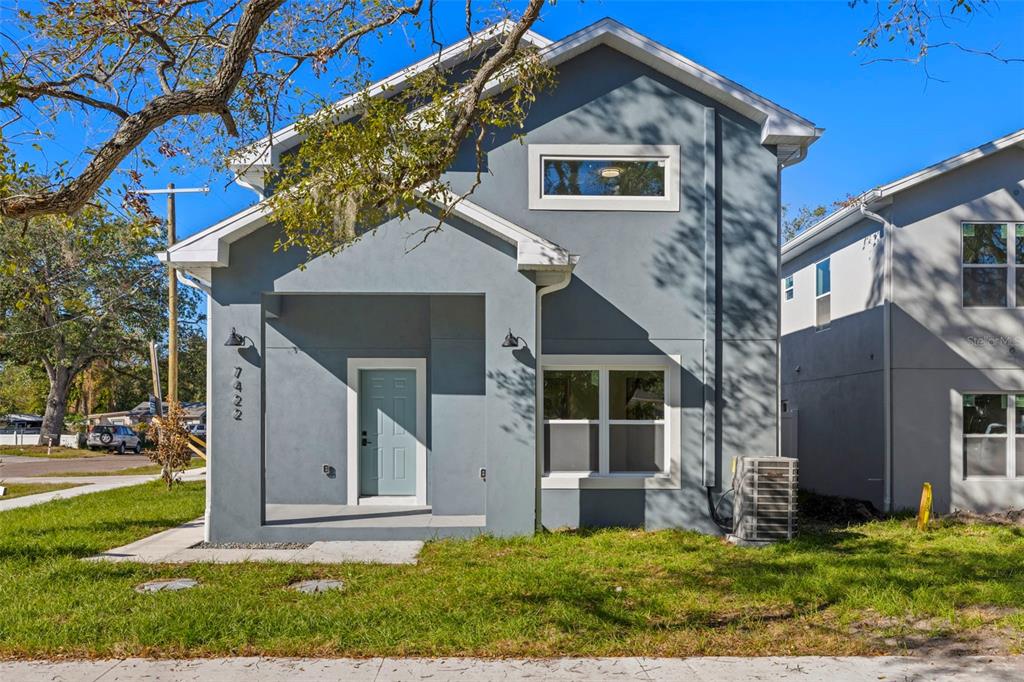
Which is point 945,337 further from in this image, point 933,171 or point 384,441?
point 384,441

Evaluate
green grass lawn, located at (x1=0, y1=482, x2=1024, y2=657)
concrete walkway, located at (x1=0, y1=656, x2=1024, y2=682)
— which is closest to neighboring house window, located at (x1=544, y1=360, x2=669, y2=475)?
green grass lawn, located at (x1=0, y1=482, x2=1024, y2=657)

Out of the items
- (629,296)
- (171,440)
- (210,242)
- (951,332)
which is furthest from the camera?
(171,440)

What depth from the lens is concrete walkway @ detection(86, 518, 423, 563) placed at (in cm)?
871

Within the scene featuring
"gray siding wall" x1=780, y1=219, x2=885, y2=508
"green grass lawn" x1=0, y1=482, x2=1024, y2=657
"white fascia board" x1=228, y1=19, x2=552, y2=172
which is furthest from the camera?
"gray siding wall" x1=780, y1=219, x2=885, y2=508

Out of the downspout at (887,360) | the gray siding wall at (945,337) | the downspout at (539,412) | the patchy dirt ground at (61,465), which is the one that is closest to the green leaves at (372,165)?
the downspout at (539,412)

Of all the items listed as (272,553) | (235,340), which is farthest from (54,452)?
(272,553)

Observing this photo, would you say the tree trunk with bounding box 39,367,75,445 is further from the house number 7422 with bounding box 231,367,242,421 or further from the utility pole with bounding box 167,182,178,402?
the house number 7422 with bounding box 231,367,242,421

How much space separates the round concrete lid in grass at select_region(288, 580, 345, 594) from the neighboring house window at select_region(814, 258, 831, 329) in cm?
1116

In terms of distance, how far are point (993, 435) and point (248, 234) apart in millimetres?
11485

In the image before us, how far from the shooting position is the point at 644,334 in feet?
35.9

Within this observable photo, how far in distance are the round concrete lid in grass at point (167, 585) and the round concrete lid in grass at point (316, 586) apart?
935 millimetres

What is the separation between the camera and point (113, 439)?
36.7 meters

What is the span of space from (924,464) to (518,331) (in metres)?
7.27

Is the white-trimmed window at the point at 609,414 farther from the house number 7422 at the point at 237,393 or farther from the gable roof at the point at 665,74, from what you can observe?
the house number 7422 at the point at 237,393
